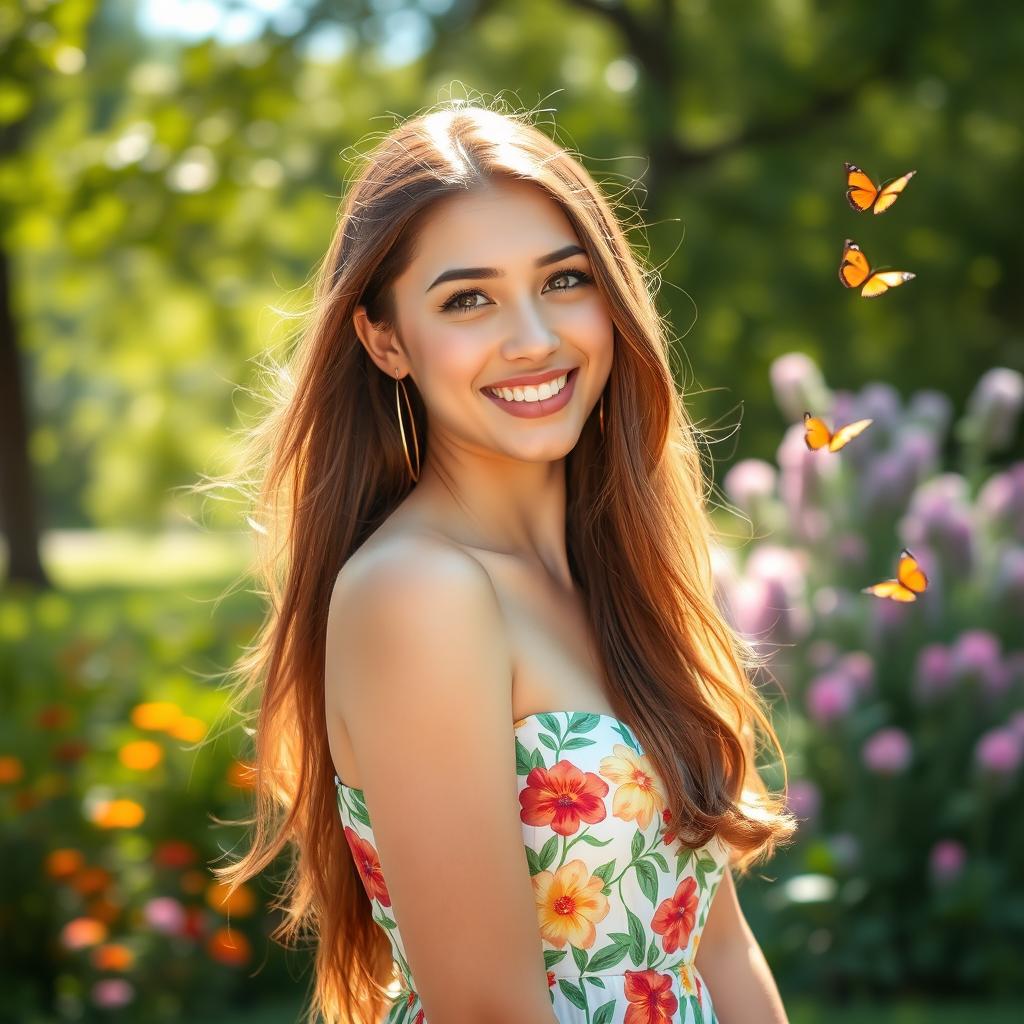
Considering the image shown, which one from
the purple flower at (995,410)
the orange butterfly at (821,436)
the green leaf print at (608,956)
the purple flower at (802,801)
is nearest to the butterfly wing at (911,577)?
the orange butterfly at (821,436)

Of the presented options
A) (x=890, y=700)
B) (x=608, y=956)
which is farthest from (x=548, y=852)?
(x=890, y=700)

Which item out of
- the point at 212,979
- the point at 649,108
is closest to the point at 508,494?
the point at 212,979

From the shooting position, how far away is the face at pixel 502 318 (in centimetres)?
187

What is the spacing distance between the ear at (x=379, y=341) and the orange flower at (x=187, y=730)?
2.48 metres

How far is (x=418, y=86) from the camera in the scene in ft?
46.3

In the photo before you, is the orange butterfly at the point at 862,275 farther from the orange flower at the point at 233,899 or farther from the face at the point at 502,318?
the orange flower at the point at 233,899

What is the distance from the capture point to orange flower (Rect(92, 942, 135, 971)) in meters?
3.83

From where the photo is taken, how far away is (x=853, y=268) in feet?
5.07

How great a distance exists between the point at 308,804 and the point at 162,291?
47.9 ft

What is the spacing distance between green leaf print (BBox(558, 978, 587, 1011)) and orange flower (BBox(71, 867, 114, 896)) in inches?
99.5

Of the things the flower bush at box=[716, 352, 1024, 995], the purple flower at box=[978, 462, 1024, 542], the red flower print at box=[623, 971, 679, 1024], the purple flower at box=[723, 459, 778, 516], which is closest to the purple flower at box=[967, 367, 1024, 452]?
the flower bush at box=[716, 352, 1024, 995]

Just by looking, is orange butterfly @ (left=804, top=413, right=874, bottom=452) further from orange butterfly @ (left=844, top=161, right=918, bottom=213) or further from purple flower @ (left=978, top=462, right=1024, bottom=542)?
purple flower @ (left=978, top=462, right=1024, bottom=542)

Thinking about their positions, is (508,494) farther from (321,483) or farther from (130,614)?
(130,614)

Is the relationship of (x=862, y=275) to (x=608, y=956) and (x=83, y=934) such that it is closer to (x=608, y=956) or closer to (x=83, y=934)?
(x=608, y=956)
